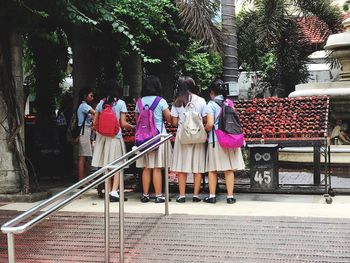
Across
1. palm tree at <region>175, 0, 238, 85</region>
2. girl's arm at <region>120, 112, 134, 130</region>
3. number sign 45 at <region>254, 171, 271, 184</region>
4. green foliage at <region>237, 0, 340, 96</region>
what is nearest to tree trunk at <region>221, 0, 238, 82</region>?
palm tree at <region>175, 0, 238, 85</region>

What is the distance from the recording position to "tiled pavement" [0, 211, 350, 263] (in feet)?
16.9

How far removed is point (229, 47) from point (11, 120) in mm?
5063

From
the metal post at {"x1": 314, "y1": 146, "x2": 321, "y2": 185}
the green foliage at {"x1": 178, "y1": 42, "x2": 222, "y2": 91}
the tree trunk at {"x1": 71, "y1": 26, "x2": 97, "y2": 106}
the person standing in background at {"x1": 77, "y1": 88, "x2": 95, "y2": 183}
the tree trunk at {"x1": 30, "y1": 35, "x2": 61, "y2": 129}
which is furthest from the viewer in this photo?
the green foliage at {"x1": 178, "y1": 42, "x2": 222, "y2": 91}


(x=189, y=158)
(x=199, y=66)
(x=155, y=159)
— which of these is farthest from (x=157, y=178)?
(x=199, y=66)

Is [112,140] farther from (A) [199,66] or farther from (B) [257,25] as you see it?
(A) [199,66]

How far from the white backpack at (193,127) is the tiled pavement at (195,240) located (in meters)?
1.26

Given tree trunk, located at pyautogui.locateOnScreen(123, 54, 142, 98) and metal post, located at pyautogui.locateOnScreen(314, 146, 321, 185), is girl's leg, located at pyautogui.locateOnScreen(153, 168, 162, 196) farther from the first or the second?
tree trunk, located at pyautogui.locateOnScreen(123, 54, 142, 98)

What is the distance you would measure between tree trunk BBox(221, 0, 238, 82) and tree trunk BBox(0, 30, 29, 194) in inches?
179

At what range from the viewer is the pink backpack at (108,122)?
7.55 m

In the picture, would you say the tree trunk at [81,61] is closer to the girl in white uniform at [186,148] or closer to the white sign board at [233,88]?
the white sign board at [233,88]

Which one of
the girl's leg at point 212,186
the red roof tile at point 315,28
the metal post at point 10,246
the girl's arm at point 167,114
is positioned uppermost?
the red roof tile at point 315,28

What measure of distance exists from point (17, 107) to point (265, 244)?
14.0ft

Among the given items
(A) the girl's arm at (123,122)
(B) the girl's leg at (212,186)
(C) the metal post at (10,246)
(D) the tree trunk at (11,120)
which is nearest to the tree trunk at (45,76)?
(D) the tree trunk at (11,120)

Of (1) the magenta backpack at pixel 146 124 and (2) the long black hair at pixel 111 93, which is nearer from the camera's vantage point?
(1) the magenta backpack at pixel 146 124
